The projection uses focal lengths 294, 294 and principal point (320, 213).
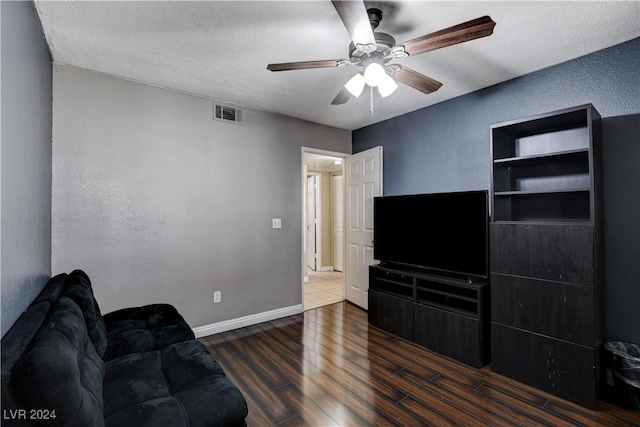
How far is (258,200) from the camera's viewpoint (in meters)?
3.56

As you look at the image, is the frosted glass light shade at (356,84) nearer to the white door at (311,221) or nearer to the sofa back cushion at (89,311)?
the sofa back cushion at (89,311)

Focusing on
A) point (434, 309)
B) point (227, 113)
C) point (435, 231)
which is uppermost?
point (227, 113)

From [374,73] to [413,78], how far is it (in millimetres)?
419

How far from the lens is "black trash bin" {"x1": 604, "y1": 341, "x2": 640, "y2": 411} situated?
6.34ft

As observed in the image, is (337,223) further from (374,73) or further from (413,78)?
(374,73)

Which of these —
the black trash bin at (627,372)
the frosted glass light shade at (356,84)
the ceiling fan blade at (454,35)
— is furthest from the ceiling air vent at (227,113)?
the black trash bin at (627,372)

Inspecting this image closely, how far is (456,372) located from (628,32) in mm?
2799

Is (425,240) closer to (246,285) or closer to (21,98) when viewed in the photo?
(246,285)

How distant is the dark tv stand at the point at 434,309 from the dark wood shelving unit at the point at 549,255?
129mm

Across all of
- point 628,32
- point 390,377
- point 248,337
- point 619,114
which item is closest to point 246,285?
point 248,337

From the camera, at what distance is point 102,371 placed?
1480mm

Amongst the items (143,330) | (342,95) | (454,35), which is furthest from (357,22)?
(143,330)

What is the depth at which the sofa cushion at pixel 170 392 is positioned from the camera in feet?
4.10

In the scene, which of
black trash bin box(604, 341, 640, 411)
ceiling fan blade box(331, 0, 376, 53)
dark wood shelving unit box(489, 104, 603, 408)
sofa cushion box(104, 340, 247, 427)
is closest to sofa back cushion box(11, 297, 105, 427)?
sofa cushion box(104, 340, 247, 427)
